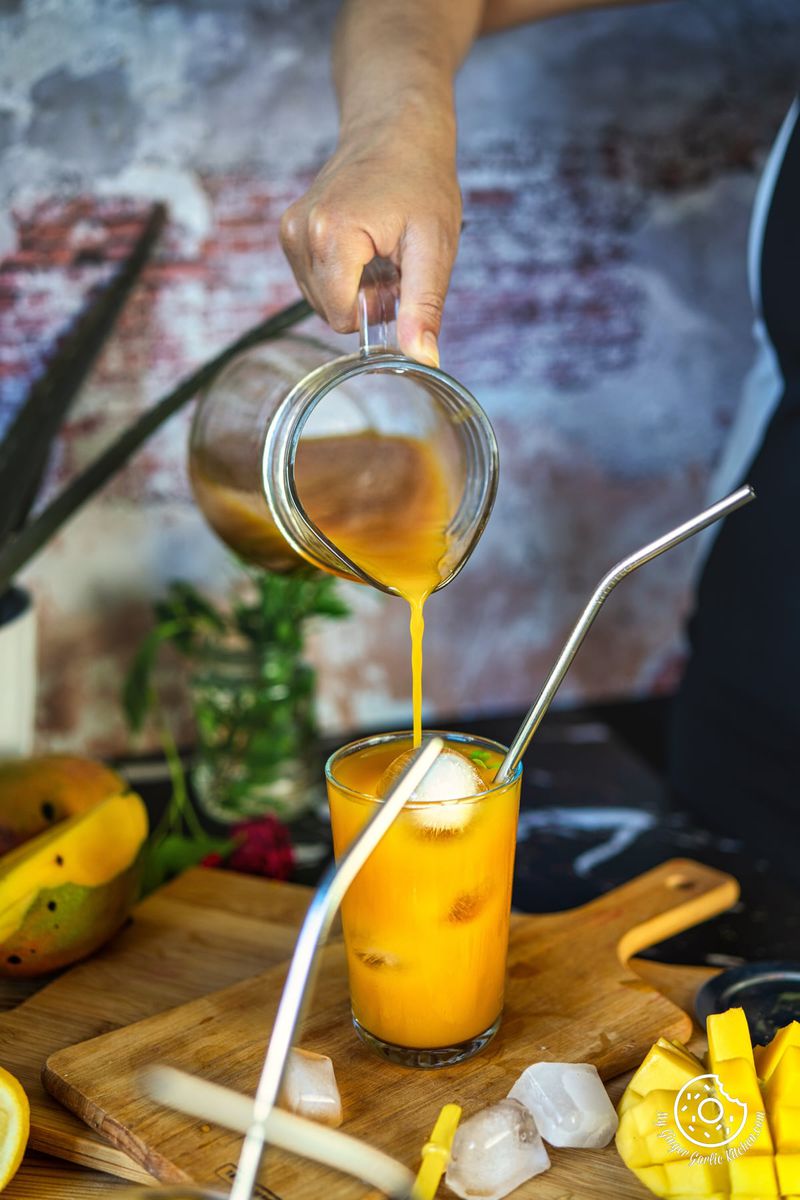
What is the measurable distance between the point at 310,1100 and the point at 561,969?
0.23 m

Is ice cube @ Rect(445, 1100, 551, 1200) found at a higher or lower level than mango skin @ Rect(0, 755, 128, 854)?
lower

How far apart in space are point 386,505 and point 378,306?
0.14m

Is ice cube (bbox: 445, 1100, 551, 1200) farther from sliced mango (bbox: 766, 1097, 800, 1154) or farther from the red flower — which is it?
the red flower

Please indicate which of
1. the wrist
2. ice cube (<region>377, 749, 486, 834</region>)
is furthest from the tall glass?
the wrist

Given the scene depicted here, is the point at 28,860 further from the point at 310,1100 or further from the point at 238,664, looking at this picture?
the point at 238,664

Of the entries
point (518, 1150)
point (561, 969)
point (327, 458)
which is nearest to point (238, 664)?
point (327, 458)

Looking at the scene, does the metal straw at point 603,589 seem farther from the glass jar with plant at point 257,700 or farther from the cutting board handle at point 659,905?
the glass jar with plant at point 257,700

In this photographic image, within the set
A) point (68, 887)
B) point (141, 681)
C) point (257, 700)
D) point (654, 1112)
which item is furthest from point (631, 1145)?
point (141, 681)

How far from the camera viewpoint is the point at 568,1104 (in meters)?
0.65

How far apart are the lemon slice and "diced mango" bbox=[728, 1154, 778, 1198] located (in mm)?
355

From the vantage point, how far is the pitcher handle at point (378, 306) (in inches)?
30.5

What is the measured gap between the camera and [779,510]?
1079mm

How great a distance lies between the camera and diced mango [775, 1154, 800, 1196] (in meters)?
0.58

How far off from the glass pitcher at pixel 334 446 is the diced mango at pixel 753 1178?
0.37m
